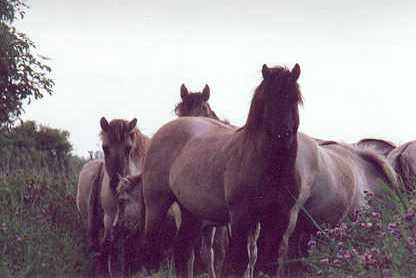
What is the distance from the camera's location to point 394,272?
4.66 metres

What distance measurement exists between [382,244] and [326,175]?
7.60ft

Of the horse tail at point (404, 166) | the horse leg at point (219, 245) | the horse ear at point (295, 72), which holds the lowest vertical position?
the horse leg at point (219, 245)

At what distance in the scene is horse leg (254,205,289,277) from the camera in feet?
22.1

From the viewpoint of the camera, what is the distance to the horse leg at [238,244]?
680 centimetres

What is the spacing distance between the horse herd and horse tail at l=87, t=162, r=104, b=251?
0.05ft

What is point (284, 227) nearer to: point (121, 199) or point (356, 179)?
point (356, 179)

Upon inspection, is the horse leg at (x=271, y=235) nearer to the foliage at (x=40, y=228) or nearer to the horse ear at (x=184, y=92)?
the foliage at (x=40, y=228)

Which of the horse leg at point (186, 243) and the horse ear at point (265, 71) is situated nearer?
the horse ear at point (265, 71)

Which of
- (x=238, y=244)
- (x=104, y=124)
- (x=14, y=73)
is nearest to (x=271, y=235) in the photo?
(x=238, y=244)

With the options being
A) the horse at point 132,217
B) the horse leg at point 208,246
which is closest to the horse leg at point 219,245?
the horse leg at point 208,246

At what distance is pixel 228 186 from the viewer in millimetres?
6965

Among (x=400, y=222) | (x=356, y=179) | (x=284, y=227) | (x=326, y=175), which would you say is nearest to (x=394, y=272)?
(x=400, y=222)

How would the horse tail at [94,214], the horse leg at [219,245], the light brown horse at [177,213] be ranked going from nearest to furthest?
1. the light brown horse at [177,213]
2. the horse leg at [219,245]
3. the horse tail at [94,214]

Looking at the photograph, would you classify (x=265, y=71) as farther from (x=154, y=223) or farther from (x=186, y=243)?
(x=154, y=223)
